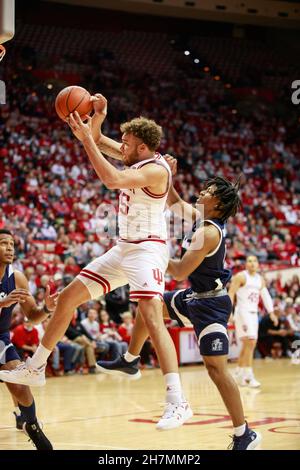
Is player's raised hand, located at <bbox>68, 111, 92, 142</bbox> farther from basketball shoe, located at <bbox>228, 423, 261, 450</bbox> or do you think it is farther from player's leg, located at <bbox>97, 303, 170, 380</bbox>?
basketball shoe, located at <bbox>228, 423, 261, 450</bbox>

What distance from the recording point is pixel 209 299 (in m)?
6.61

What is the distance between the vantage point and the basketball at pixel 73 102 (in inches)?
253

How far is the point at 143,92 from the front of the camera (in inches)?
1087

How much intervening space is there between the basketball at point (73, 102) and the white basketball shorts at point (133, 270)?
110 cm

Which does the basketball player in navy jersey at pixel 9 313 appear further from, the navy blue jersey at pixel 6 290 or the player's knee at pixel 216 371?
the player's knee at pixel 216 371

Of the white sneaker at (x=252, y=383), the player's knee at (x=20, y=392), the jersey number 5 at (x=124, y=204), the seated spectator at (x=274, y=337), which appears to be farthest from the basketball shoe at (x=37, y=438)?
the seated spectator at (x=274, y=337)

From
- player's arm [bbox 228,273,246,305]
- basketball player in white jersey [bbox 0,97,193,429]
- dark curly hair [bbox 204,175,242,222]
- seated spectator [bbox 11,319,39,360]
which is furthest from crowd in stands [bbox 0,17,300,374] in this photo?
basketball player in white jersey [bbox 0,97,193,429]

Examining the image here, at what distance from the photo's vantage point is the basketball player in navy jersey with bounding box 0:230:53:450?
266 inches

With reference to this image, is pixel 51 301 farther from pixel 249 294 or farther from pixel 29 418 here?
pixel 249 294

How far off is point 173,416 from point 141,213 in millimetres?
1610

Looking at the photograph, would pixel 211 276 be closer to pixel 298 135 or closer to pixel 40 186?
pixel 40 186

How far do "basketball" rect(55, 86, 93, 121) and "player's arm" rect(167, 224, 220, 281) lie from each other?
1319mm
